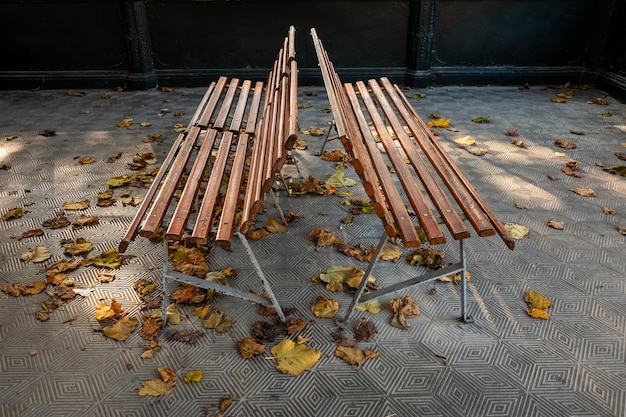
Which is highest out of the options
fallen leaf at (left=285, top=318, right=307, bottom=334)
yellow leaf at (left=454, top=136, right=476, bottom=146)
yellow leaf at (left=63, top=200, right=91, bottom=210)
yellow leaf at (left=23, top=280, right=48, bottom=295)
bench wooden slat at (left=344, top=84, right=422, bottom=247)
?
bench wooden slat at (left=344, top=84, right=422, bottom=247)

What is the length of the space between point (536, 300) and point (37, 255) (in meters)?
2.95

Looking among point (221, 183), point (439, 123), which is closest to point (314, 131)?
point (439, 123)

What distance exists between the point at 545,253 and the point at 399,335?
4.21 ft

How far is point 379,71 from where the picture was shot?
24.3 ft

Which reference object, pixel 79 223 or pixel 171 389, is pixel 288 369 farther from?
pixel 79 223

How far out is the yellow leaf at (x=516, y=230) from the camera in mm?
3350

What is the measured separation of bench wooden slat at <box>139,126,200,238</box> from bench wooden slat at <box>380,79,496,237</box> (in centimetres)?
145

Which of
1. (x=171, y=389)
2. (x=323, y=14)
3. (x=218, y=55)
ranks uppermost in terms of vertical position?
(x=323, y=14)

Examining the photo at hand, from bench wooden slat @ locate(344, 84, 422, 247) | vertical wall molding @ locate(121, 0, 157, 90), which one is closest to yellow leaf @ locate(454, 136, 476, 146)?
bench wooden slat @ locate(344, 84, 422, 247)

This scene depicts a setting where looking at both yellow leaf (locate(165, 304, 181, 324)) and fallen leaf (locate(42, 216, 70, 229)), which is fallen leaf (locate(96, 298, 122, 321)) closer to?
yellow leaf (locate(165, 304, 181, 324))

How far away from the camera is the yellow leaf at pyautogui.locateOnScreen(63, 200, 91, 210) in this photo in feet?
12.3

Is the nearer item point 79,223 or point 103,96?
point 79,223

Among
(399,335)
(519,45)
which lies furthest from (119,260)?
(519,45)

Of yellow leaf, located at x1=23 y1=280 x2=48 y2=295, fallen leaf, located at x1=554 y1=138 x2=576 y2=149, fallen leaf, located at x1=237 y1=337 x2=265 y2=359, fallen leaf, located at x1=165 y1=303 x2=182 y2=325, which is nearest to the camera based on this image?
fallen leaf, located at x1=237 y1=337 x2=265 y2=359
